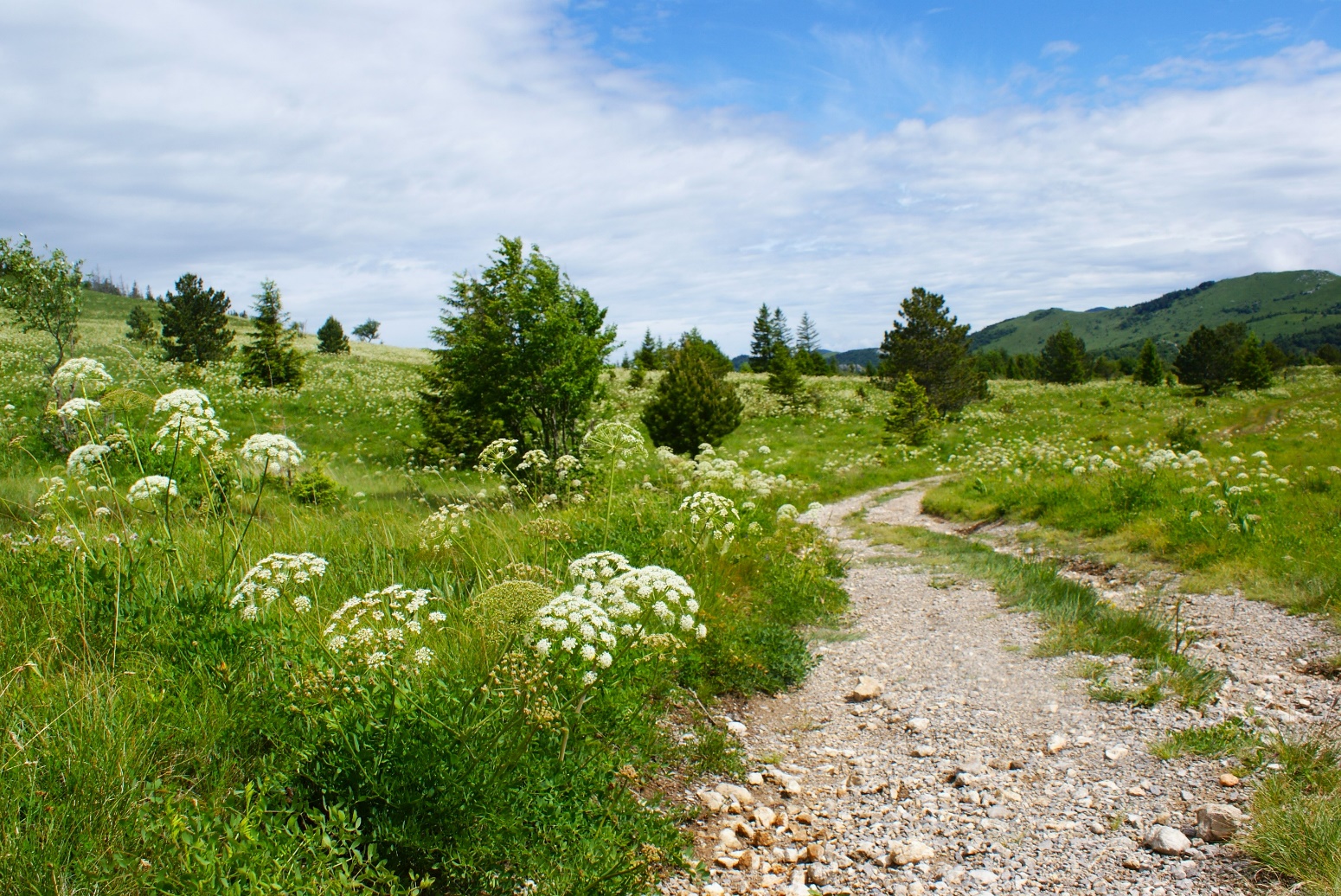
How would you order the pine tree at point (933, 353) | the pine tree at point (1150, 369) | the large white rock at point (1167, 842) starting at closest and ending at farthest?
the large white rock at point (1167, 842) → the pine tree at point (933, 353) → the pine tree at point (1150, 369)

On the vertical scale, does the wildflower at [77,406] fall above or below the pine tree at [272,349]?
below

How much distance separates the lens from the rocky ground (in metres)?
3.28

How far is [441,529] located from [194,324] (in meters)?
38.9

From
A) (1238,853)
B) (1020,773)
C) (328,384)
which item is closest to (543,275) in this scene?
(1020,773)

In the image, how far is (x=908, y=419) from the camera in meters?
26.9

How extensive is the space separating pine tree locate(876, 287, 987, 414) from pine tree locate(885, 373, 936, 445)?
26.7ft

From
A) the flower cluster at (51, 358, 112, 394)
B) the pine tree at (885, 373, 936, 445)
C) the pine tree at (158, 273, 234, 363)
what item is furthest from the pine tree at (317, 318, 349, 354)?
the flower cluster at (51, 358, 112, 394)

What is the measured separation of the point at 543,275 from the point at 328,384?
2513 cm

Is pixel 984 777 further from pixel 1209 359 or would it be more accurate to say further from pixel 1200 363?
pixel 1200 363

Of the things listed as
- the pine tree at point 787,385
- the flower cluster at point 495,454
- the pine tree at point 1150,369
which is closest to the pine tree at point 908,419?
the pine tree at point 787,385

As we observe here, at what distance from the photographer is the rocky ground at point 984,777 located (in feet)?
10.8

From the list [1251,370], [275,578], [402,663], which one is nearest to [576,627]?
[402,663]

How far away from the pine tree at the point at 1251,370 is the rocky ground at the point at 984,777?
48.6 metres

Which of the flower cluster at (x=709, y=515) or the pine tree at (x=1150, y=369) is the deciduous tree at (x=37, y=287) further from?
the pine tree at (x=1150, y=369)
